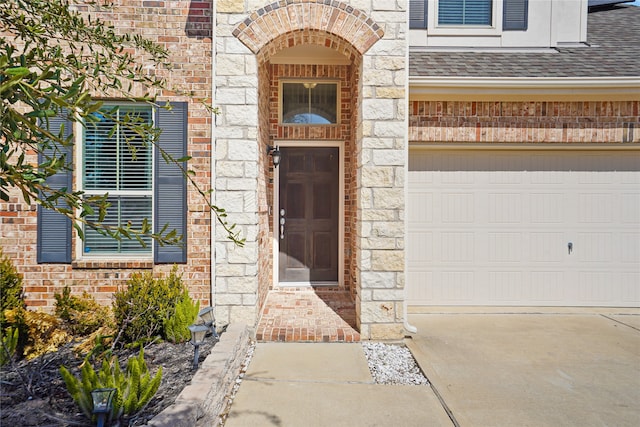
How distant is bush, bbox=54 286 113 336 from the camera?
3.54 meters

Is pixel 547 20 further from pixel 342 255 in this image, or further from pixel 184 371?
pixel 184 371

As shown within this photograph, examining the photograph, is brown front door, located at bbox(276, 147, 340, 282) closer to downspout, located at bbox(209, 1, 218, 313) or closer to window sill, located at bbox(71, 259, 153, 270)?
downspout, located at bbox(209, 1, 218, 313)

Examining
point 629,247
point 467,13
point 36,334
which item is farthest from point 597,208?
point 36,334

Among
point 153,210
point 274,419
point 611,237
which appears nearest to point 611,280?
point 611,237

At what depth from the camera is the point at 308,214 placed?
5324 mm

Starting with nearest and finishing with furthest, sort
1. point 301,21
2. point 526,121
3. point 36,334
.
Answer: point 36,334, point 301,21, point 526,121

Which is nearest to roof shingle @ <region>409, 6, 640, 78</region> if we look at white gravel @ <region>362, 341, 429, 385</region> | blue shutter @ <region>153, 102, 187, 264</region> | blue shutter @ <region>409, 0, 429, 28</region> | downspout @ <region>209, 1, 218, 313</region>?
blue shutter @ <region>409, 0, 429, 28</region>

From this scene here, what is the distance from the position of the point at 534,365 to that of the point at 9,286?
5.17m

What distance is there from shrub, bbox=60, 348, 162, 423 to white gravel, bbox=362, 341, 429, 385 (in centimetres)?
181

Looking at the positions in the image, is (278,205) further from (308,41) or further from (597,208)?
(597,208)

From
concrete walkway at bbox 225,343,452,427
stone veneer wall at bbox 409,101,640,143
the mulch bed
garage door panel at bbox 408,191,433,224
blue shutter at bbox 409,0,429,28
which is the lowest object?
concrete walkway at bbox 225,343,452,427

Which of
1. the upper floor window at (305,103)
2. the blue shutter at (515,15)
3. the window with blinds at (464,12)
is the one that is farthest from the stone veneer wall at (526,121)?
the window with blinds at (464,12)

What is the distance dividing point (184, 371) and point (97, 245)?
2141 millimetres

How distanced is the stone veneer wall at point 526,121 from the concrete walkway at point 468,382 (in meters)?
2.44
